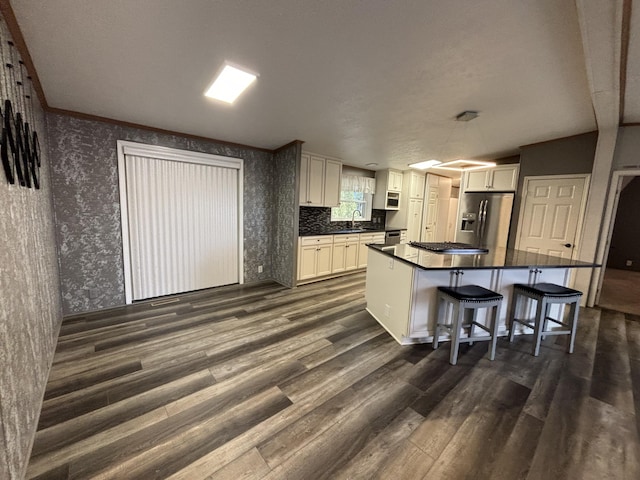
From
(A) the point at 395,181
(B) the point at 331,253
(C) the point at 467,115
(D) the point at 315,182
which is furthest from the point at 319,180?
(C) the point at 467,115

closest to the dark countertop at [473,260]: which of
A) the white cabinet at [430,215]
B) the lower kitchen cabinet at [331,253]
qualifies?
the lower kitchen cabinet at [331,253]

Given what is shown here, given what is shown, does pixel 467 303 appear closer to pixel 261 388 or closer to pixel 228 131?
pixel 261 388

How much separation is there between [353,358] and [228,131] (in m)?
3.10

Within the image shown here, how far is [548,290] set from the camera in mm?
2377

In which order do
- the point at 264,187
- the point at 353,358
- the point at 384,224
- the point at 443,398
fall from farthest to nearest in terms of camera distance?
the point at 384,224 → the point at 264,187 → the point at 353,358 → the point at 443,398

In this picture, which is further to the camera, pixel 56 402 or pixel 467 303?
pixel 467 303

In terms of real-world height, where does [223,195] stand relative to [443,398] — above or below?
above

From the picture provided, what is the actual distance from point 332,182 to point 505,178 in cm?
295

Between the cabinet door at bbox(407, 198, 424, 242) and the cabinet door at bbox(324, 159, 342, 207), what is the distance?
86.4 inches

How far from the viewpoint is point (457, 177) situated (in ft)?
22.4

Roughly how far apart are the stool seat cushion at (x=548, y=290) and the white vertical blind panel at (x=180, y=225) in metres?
3.85

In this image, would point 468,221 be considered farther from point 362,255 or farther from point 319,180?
point 319,180

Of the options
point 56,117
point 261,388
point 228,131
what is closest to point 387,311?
point 261,388

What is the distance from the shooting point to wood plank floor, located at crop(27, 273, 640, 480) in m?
1.33
